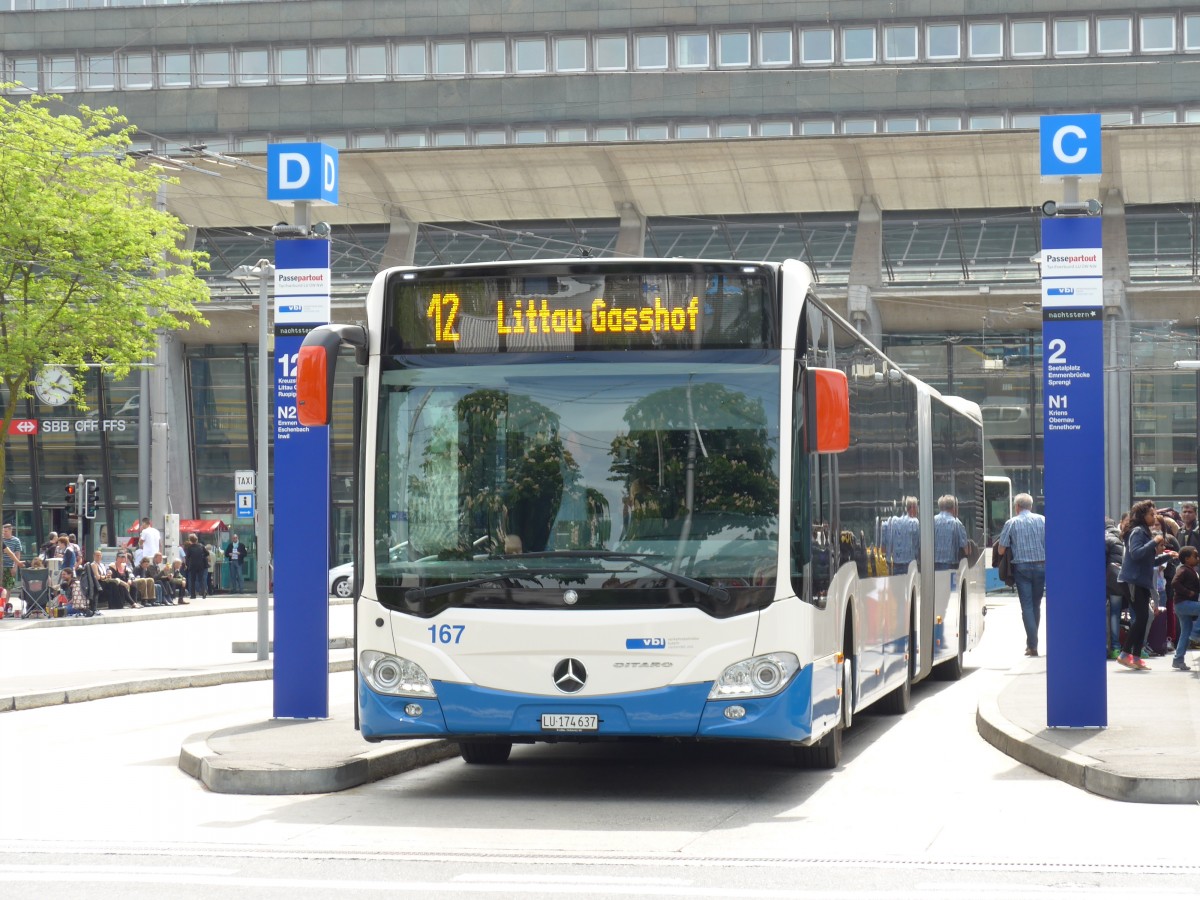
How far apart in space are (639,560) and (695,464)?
61 cm

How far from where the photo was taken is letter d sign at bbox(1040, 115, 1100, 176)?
12.6 m

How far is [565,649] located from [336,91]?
43362 millimetres

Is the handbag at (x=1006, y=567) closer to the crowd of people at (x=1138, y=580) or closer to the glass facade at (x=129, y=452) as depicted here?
the crowd of people at (x=1138, y=580)

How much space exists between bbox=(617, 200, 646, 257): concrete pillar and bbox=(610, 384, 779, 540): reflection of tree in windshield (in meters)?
35.5

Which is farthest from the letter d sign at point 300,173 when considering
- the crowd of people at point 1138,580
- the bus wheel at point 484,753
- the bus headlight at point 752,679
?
the crowd of people at point 1138,580

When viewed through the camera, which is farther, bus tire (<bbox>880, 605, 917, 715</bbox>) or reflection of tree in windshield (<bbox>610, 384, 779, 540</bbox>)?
bus tire (<bbox>880, 605, 917, 715</bbox>)

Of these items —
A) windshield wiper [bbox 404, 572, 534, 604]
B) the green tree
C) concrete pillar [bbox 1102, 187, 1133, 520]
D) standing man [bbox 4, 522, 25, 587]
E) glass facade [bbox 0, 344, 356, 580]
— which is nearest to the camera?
windshield wiper [bbox 404, 572, 534, 604]

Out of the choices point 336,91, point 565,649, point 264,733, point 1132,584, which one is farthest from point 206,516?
point 565,649

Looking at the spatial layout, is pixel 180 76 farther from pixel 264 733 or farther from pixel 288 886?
pixel 288 886

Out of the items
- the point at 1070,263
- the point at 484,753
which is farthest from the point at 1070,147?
the point at 484,753

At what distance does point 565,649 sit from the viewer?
9.91 meters

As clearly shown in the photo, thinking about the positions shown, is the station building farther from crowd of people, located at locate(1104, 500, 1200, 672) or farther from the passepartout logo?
the passepartout logo

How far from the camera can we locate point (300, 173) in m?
13.8

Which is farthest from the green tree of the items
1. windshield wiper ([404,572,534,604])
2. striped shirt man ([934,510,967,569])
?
windshield wiper ([404,572,534,604])
